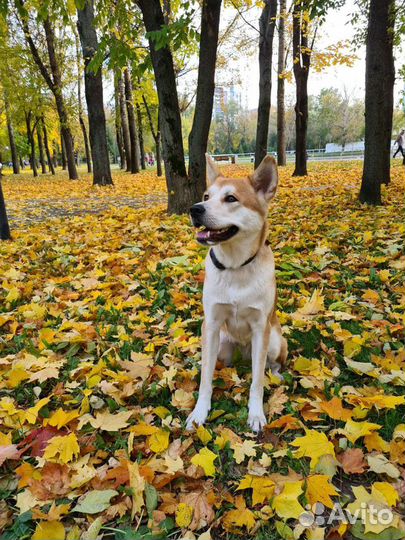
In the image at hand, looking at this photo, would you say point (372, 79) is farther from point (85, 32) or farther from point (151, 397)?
point (85, 32)

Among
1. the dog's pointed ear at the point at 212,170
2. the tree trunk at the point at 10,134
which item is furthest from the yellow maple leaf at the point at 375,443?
the tree trunk at the point at 10,134

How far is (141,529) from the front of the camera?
1.76m

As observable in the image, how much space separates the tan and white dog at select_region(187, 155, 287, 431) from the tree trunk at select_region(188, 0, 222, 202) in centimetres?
549

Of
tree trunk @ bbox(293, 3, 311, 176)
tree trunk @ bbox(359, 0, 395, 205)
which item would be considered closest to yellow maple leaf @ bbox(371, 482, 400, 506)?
tree trunk @ bbox(359, 0, 395, 205)

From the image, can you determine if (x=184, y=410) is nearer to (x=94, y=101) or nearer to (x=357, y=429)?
(x=357, y=429)

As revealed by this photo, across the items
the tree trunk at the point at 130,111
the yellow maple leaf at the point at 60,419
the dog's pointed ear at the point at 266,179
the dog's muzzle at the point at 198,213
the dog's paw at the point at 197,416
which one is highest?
the tree trunk at the point at 130,111

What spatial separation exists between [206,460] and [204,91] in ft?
24.0

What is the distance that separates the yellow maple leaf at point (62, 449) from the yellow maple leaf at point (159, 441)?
43 centimetres

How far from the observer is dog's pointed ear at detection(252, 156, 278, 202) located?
2.56 metres

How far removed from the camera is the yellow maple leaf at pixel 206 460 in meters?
2.01

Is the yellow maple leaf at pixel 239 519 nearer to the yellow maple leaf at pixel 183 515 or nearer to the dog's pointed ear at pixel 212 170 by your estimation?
the yellow maple leaf at pixel 183 515

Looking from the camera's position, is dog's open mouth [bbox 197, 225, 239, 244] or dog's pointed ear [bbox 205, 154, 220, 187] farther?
dog's pointed ear [bbox 205, 154, 220, 187]

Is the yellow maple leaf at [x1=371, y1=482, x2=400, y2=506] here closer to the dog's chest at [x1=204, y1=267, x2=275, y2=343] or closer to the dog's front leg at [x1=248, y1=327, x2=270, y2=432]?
the dog's front leg at [x1=248, y1=327, x2=270, y2=432]

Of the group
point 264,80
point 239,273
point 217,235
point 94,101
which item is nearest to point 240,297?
point 239,273
